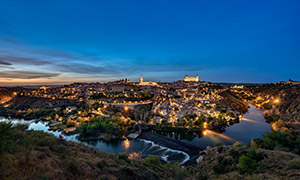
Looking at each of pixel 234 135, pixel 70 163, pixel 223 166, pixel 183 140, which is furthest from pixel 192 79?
pixel 70 163

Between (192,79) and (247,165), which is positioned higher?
(192,79)

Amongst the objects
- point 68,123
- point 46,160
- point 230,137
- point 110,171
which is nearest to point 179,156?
point 230,137

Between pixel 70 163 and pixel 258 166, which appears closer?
pixel 70 163

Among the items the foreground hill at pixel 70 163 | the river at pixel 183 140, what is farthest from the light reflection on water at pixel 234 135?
the foreground hill at pixel 70 163

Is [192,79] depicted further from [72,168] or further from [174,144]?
[72,168]

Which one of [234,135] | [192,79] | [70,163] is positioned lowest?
[234,135]

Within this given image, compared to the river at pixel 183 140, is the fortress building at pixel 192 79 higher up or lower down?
higher up

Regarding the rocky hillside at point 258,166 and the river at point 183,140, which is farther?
the river at point 183,140

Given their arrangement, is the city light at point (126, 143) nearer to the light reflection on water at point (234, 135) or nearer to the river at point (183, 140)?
the river at point (183, 140)

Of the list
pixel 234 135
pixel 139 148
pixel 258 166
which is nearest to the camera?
pixel 258 166

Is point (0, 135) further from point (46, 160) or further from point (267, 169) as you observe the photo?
point (267, 169)

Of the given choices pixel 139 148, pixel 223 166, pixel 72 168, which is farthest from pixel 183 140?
pixel 72 168

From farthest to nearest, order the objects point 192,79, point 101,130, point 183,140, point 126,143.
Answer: point 192,79 < point 101,130 < point 183,140 < point 126,143

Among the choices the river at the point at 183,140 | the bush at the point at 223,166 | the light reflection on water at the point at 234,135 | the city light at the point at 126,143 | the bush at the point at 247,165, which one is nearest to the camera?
the bush at the point at 247,165
